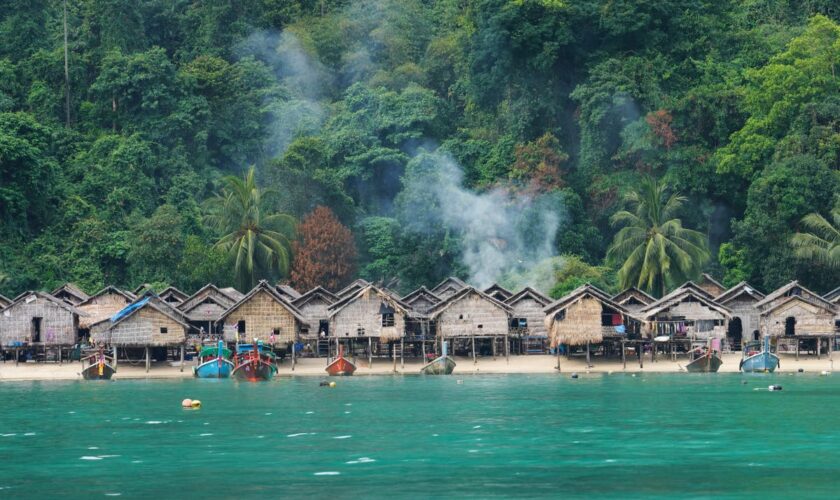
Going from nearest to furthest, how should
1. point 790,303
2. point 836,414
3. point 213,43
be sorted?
point 836,414
point 790,303
point 213,43

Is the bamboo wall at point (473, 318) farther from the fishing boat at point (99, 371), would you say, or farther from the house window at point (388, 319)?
the fishing boat at point (99, 371)

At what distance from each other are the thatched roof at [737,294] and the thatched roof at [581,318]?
6.58 metres

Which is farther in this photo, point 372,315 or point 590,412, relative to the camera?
point 372,315

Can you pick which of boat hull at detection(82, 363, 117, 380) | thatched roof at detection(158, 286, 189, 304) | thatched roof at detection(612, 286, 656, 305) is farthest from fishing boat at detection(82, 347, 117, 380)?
thatched roof at detection(612, 286, 656, 305)

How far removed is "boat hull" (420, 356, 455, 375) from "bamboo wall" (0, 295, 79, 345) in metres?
16.0

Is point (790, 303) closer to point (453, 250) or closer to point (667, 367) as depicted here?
point (667, 367)

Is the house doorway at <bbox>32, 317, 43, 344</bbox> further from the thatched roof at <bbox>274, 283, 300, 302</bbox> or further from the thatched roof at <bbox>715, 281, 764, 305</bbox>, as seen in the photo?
the thatched roof at <bbox>715, 281, 764, 305</bbox>

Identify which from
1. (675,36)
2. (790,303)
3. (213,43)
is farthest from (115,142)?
(790,303)

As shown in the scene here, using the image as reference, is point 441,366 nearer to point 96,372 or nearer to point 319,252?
point 96,372

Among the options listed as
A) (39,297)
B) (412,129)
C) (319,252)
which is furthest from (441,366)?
(412,129)

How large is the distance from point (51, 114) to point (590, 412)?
5260 centimetres

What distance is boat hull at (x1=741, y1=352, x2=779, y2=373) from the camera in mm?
65250

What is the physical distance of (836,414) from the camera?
47656mm

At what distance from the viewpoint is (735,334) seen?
72.8 metres
